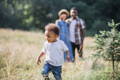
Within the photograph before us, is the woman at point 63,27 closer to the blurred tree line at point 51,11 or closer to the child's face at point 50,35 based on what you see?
the child's face at point 50,35

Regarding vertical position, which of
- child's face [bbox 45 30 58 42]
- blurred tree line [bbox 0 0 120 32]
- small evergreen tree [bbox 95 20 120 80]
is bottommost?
small evergreen tree [bbox 95 20 120 80]

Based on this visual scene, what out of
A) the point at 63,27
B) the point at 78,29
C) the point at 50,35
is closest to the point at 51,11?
the point at 78,29

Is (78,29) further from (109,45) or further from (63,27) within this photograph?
(109,45)

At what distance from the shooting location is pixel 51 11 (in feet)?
115

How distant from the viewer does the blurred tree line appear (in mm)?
34219

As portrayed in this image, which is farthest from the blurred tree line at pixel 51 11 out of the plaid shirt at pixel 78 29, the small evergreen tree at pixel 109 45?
the small evergreen tree at pixel 109 45

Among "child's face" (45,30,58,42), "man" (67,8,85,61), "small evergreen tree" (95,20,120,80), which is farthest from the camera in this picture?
"man" (67,8,85,61)

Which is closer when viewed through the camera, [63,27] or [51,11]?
[63,27]

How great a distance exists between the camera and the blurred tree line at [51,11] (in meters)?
34.2

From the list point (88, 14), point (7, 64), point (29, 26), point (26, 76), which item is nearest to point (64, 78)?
point (26, 76)

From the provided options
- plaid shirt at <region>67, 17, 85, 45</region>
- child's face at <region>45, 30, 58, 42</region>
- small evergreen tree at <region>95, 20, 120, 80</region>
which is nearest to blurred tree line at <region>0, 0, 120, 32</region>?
plaid shirt at <region>67, 17, 85, 45</region>

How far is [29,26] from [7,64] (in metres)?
32.3

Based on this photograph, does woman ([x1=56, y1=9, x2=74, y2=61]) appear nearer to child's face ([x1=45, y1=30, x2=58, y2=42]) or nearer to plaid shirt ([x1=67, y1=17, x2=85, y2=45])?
plaid shirt ([x1=67, y1=17, x2=85, y2=45])

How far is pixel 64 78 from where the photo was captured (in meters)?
6.45
